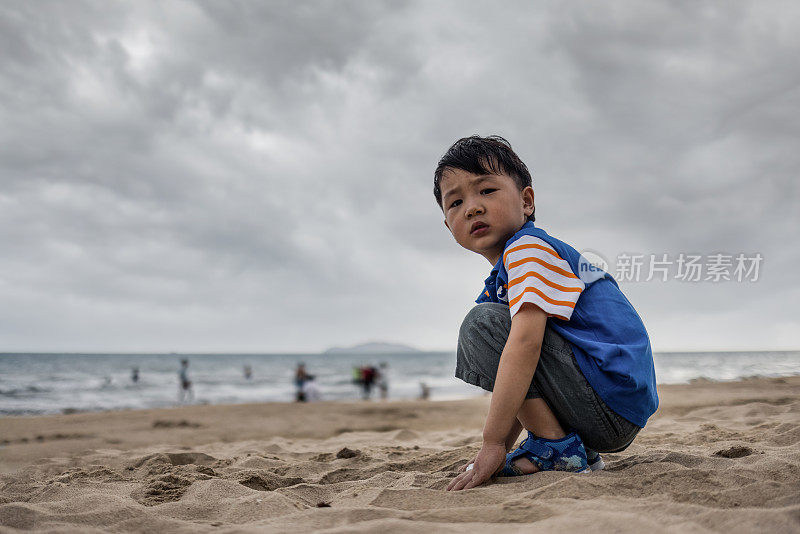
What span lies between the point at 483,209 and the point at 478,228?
8 cm

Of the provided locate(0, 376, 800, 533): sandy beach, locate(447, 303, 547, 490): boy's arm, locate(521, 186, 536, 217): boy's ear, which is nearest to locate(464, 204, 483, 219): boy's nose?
locate(521, 186, 536, 217): boy's ear

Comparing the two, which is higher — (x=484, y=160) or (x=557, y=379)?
(x=484, y=160)

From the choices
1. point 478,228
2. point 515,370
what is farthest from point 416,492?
point 478,228

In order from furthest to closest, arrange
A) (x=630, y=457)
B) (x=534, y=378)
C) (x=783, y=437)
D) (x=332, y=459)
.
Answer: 1. (x=332, y=459)
2. (x=783, y=437)
3. (x=630, y=457)
4. (x=534, y=378)

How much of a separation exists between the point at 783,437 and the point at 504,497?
190 cm

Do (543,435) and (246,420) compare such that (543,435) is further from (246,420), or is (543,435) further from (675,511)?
(246,420)

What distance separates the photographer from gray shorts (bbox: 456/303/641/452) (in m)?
1.73

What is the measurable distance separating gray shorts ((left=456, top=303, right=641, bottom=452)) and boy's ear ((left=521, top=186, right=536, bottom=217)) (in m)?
0.52

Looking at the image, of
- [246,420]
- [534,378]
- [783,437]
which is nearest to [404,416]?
[246,420]

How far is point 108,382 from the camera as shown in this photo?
24.1 meters

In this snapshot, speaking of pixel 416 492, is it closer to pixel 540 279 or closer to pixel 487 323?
pixel 487 323

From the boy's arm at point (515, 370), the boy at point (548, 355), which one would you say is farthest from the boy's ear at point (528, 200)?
the boy's arm at point (515, 370)

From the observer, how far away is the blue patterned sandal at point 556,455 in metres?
1.79

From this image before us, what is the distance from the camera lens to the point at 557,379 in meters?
1.73
